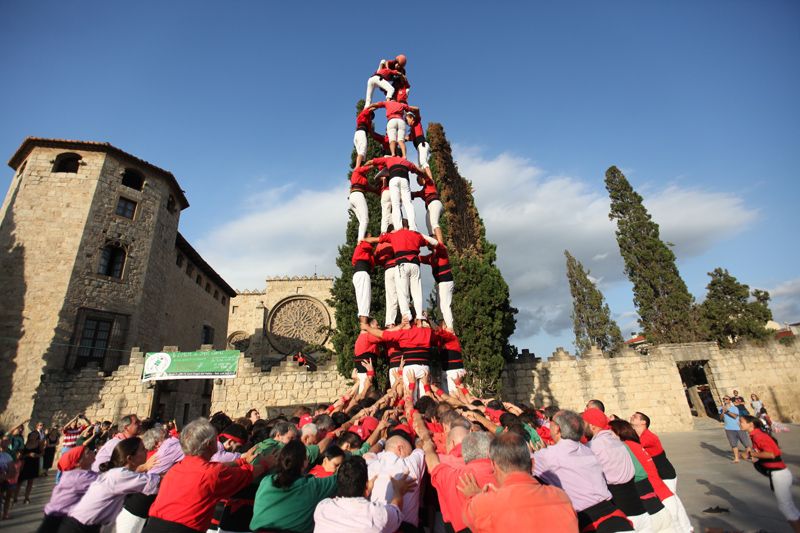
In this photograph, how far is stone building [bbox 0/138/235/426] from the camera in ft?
51.6

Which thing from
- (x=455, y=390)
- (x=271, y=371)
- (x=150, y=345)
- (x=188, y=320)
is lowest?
(x=455, y=390)

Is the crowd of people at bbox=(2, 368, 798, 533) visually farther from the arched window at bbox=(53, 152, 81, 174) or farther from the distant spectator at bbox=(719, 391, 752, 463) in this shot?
the arched window at bbox=(53, 152, 81, 174)

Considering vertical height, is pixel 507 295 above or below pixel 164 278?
below

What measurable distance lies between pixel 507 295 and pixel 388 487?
12.2 m

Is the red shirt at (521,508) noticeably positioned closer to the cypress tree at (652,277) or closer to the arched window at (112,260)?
the arched window at (112,260)

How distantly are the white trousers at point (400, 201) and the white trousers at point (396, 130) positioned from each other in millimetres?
1611

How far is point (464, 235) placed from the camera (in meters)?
16.4

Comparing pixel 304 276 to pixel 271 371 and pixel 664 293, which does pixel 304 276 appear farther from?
pixel 664 293

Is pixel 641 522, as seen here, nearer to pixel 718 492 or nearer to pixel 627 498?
pixel 627 498

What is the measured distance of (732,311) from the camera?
72.2 feet

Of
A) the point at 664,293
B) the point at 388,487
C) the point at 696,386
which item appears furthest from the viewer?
the point at 664,293

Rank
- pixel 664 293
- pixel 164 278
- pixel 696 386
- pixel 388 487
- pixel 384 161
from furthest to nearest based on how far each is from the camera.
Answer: pixel 664 293 → pixel 164 278 → pixel 696 386 → pixel 384 161 → pixel 388 487

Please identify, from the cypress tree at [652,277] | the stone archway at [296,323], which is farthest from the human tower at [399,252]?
the stone archway at [296,323]

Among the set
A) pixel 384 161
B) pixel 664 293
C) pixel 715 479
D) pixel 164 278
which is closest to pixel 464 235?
pixel 384 161
